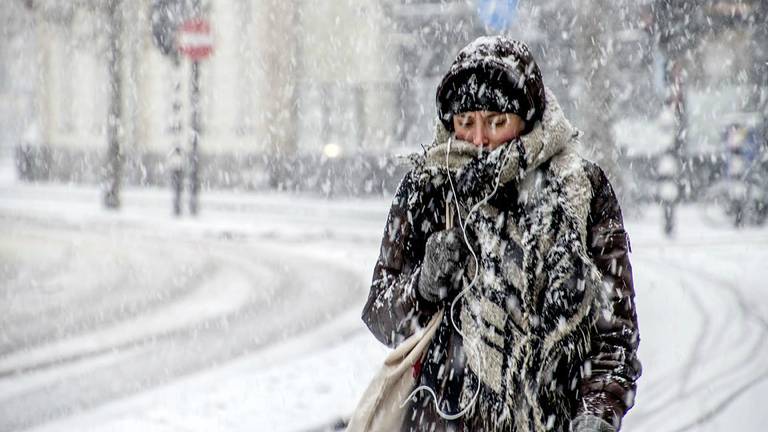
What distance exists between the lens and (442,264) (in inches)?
83.6

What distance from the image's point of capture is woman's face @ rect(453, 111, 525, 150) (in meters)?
2.25

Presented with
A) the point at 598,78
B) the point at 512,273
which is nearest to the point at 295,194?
the point at 598,78

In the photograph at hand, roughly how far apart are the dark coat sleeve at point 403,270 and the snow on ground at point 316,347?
2.85 metres

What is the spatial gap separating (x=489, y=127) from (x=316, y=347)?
17.5ft

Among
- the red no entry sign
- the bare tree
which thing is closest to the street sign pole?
the red no entry sign

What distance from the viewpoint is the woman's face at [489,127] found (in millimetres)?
2254

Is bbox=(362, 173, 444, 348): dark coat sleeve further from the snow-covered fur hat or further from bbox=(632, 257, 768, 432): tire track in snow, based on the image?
bbox=(632, 257, 768, 432): tire track in snow

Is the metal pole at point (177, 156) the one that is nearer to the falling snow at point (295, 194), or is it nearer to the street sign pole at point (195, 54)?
the falling snow at point (295, 194)

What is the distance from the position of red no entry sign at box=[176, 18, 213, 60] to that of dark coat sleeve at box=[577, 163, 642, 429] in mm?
15888

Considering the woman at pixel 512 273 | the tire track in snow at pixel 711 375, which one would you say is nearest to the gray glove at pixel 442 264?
the woman at pixel 512 273

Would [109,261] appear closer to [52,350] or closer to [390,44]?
[52,350]


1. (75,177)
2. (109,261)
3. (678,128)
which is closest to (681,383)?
(109,261)

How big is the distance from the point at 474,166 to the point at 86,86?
2784 cm

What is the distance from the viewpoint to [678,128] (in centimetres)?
1481
